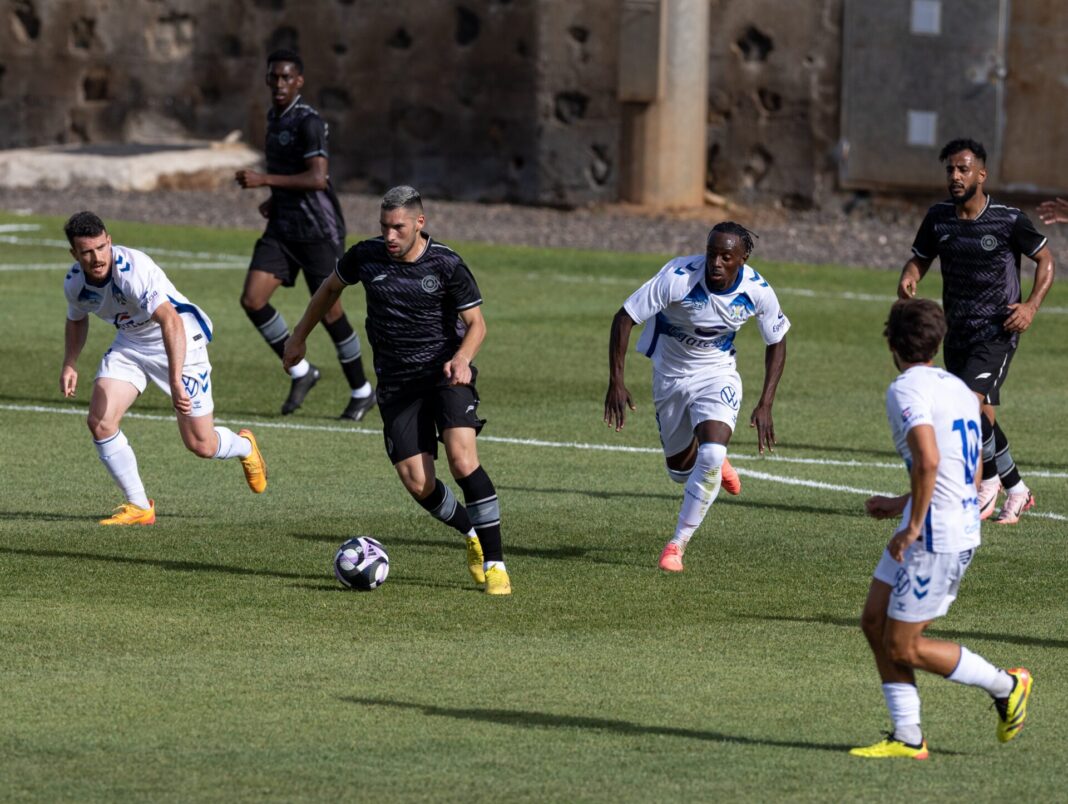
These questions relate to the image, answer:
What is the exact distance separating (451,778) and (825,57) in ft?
87.9

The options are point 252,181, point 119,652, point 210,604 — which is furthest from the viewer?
point 252,181

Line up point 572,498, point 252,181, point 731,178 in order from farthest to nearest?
1. point 731,178
2. point 252,181
3. point 572,498

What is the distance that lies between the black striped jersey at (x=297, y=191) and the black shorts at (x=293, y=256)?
0.16ft

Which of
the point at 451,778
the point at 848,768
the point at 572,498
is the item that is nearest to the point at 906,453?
the point at 848,768

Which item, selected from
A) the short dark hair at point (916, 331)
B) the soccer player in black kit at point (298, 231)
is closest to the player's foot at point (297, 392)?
the soccer player in black kit at point (298, 231)

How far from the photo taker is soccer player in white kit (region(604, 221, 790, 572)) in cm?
1057

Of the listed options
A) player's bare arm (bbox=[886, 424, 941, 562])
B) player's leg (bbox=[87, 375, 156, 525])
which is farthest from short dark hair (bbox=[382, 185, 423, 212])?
player's bare arm (bbox=[886, 424, 941, 562])

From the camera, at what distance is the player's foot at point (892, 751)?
7.06 meters

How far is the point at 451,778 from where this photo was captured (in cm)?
682

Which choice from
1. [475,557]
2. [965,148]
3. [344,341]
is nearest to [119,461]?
[475,557]

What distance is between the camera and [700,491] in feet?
34.9

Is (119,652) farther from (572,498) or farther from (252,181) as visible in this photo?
(252,181)

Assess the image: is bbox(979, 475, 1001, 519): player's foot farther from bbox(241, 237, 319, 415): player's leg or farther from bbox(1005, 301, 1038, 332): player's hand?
bbox(241, 237, 319, 415): player's leg

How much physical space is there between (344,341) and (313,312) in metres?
4.99
